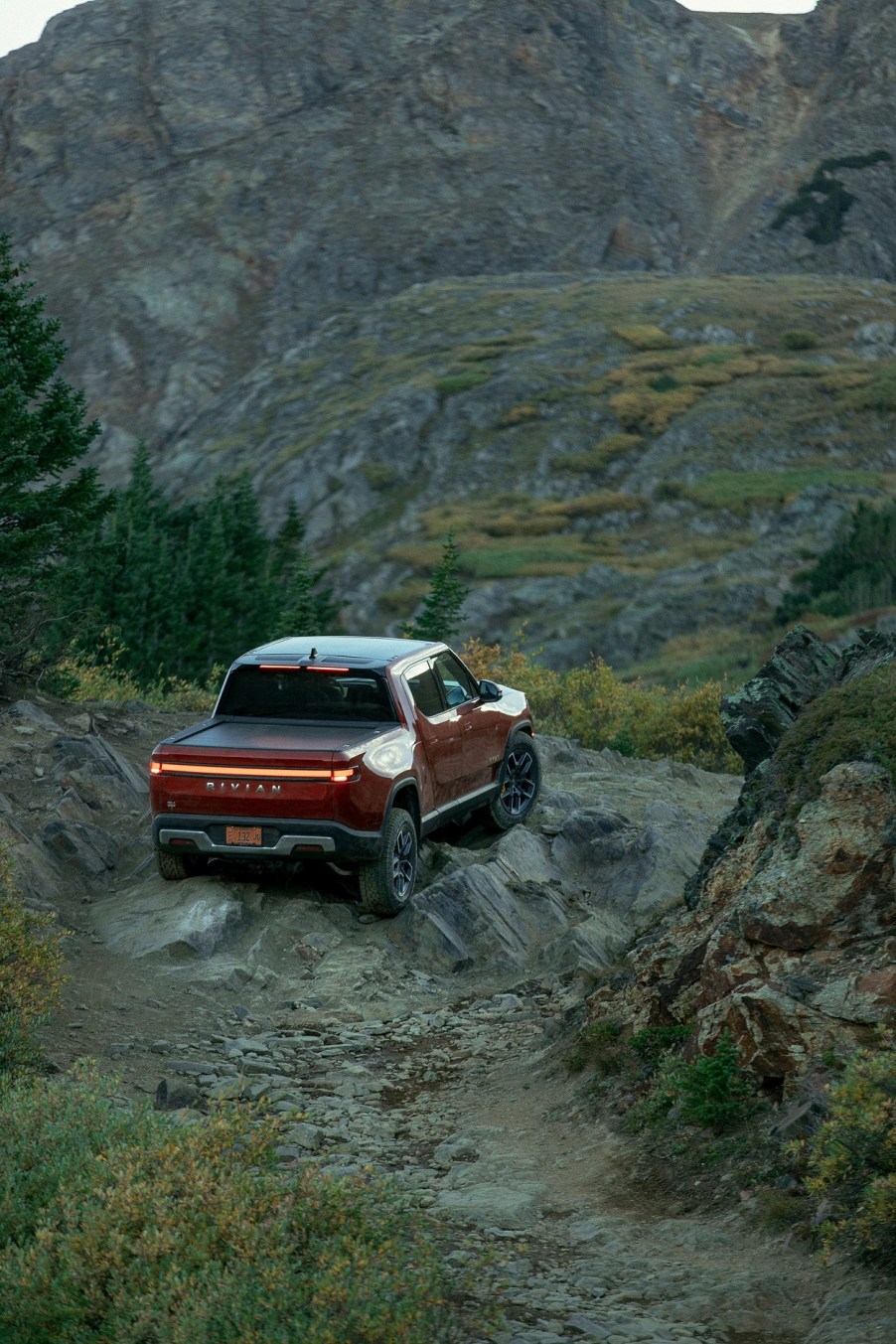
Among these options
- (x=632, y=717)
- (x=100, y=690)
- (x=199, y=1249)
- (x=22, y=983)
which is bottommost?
(x=632, y=717)

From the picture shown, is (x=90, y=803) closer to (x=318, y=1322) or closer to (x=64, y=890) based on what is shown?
(x=64, y=890)

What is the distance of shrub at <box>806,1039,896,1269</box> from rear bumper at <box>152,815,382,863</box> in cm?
495

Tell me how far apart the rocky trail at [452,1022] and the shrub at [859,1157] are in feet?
0.57

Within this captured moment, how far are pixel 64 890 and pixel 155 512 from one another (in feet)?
107

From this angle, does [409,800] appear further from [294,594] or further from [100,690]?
[294,594]

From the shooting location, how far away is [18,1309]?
15.2 ft

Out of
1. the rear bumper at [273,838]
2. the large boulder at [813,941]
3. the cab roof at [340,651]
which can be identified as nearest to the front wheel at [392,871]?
the rear bumper at [273,838]

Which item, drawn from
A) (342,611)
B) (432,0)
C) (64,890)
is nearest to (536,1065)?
(64,890)

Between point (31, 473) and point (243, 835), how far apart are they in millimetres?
7229

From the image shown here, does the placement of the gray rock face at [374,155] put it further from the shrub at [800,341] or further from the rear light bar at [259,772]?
the rear light bar at [259,772]

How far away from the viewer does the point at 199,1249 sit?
15.4 ft

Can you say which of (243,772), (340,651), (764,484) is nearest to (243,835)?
(243,772)

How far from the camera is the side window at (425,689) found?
10898mm

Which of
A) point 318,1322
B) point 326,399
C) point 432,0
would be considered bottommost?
point 326,399
